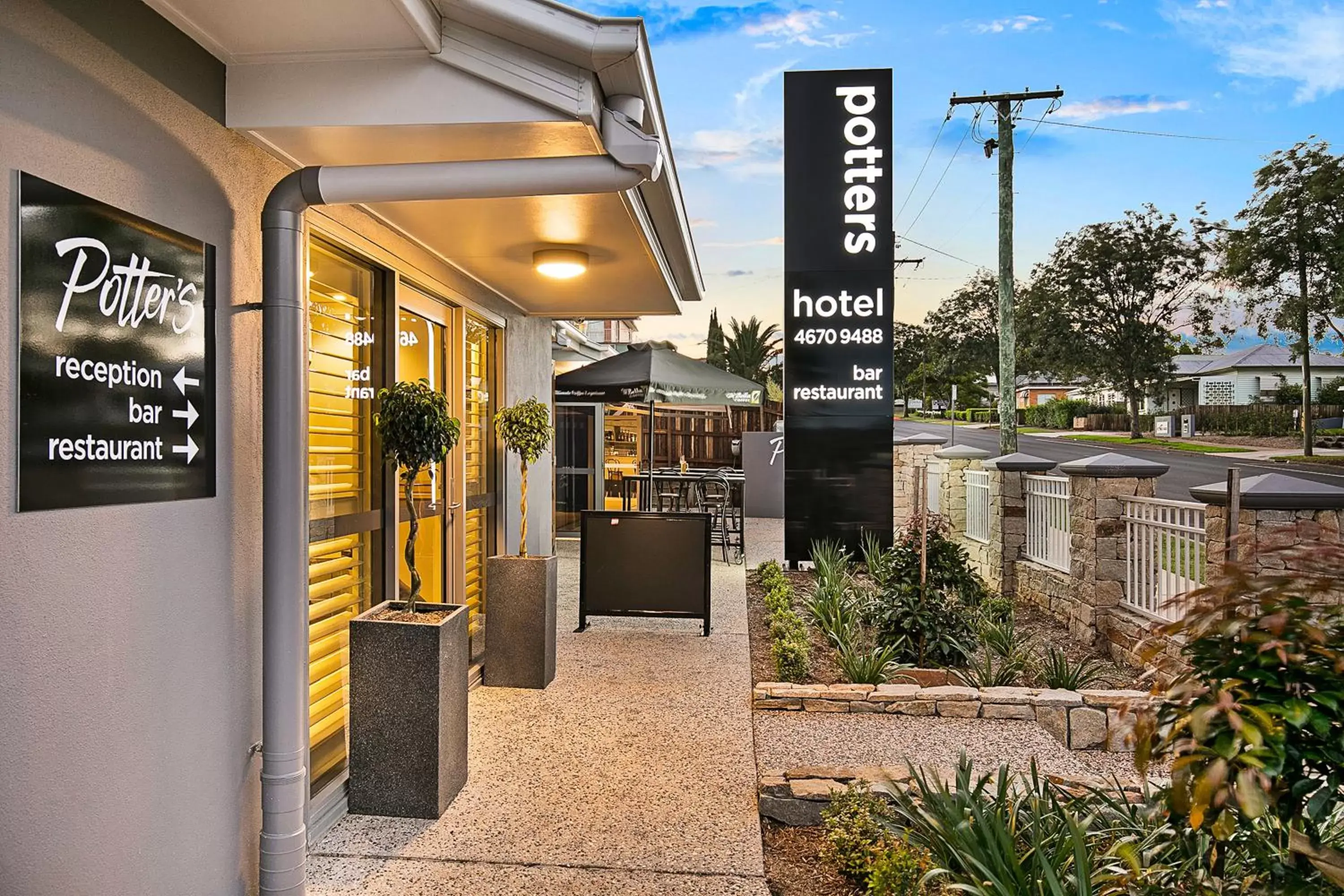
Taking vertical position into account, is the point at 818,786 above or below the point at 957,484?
below

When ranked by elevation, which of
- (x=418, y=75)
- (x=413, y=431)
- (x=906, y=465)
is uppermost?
(x=418, y=75)

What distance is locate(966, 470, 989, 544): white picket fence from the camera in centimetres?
901

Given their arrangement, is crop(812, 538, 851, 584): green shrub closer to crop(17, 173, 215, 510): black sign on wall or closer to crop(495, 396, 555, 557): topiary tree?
crop(495, 396, 555, 557): topiary tree

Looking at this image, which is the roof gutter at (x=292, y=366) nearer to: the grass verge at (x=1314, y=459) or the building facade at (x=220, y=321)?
the building facade at (x=220, y=321)

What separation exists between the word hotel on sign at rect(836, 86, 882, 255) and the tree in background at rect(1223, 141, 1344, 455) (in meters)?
22.7

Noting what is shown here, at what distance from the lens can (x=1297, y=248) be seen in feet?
84.6

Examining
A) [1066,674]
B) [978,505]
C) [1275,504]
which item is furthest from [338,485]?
[978,505]

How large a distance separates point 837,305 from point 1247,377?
188 feet

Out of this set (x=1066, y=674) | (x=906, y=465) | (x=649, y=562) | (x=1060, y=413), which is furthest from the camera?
(x=1060, y=413)

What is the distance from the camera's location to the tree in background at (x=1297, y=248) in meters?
24.8

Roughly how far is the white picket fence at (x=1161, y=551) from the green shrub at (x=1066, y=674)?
1.90 ft

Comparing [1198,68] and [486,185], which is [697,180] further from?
[486,185]

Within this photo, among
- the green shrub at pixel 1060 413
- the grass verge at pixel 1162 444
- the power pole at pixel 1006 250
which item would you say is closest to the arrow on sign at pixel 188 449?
the power pole at pixel 1006 250

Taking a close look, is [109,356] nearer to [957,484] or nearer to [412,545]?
[412,545]
